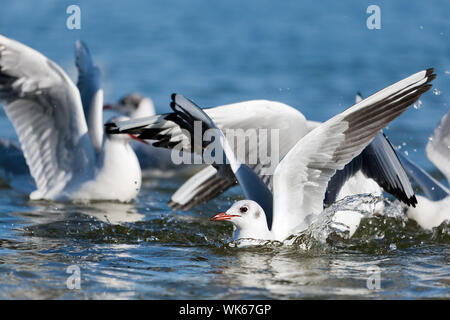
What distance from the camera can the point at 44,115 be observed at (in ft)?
24.2

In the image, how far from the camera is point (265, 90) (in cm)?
1263

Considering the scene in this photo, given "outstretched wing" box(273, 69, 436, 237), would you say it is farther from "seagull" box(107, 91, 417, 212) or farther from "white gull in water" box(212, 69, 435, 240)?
"seagull" box(107, 91, 417, 212)

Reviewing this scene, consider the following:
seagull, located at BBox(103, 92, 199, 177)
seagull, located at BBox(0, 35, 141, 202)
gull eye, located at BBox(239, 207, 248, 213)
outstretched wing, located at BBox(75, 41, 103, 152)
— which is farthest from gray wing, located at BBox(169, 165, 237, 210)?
seagull, located at BBox(103, 92, 199, 177)

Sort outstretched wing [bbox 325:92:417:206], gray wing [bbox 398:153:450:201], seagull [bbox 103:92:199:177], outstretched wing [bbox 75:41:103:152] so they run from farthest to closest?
seagull [bbox 103:92:199:177]
outstretched wing [bbox 75:41:103:152]
gray wing [bbox 398:153:450:201]
outstretched wing [bbox 325:92:417:206]

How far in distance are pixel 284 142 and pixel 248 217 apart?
1423 mm

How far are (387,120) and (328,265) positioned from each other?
1.06m

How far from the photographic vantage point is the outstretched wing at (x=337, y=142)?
5070 mm

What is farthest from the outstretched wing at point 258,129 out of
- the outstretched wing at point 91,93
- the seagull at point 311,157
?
the outstretched wing at point 91,93

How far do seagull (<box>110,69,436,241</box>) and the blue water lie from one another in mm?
228

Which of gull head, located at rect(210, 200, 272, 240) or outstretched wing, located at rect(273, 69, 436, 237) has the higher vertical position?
outstretched wing, located at rect(273, 69, 436, 237)

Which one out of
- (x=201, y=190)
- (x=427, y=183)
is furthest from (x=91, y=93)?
(x=427, y=183)

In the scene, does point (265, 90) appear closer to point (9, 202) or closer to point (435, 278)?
point (9, 202)

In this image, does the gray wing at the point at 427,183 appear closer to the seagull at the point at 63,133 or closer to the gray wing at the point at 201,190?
the gray wing at the point at 201,190

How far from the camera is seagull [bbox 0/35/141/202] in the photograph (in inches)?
273
